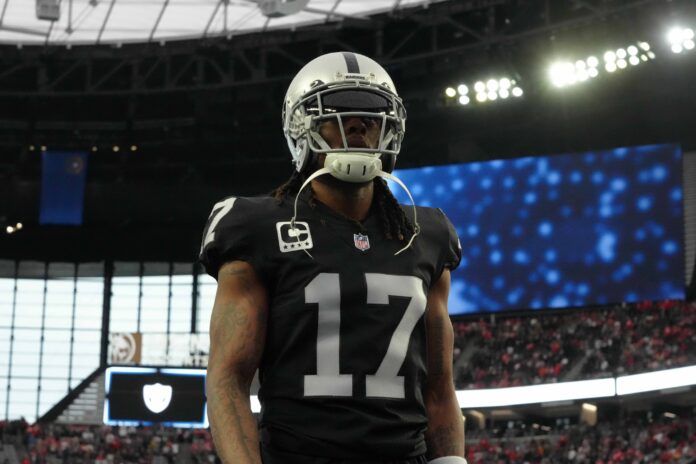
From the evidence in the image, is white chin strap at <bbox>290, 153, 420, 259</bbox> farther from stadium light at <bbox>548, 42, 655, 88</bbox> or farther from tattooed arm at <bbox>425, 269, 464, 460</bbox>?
stadium light at <bbox>548, 42, 655, 88</bbox>

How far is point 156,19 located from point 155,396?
375 inches

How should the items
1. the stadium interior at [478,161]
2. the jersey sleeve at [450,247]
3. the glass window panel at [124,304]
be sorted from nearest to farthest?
1. the jersey sleeve at [450,247]
2. the stadium interior at [478,161]
3. the glass window panel at [124,304]

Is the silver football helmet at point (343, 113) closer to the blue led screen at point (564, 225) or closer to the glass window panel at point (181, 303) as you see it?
the blue led screen at point (564, 225)

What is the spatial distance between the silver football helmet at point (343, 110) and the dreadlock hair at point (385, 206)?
5cm

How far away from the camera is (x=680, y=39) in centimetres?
2680

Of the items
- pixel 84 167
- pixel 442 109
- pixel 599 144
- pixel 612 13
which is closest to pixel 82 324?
pixel 84 167

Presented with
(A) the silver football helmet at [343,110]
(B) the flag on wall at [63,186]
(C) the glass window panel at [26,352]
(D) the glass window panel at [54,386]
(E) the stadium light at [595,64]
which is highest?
(E) the stadium light at [595,64]

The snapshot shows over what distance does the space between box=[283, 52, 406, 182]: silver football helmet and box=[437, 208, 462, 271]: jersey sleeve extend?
22 cm

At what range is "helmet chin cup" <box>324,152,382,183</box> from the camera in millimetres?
2662

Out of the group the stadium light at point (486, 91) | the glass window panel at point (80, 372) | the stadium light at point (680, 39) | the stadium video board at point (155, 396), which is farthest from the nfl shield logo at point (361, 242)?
the glass window panel at point (80, 372)

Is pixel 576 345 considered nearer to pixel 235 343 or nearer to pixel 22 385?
pixel 22 385

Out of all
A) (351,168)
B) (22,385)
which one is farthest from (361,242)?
(22,385)

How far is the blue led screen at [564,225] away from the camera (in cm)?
2909

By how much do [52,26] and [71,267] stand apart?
14.9 meters
